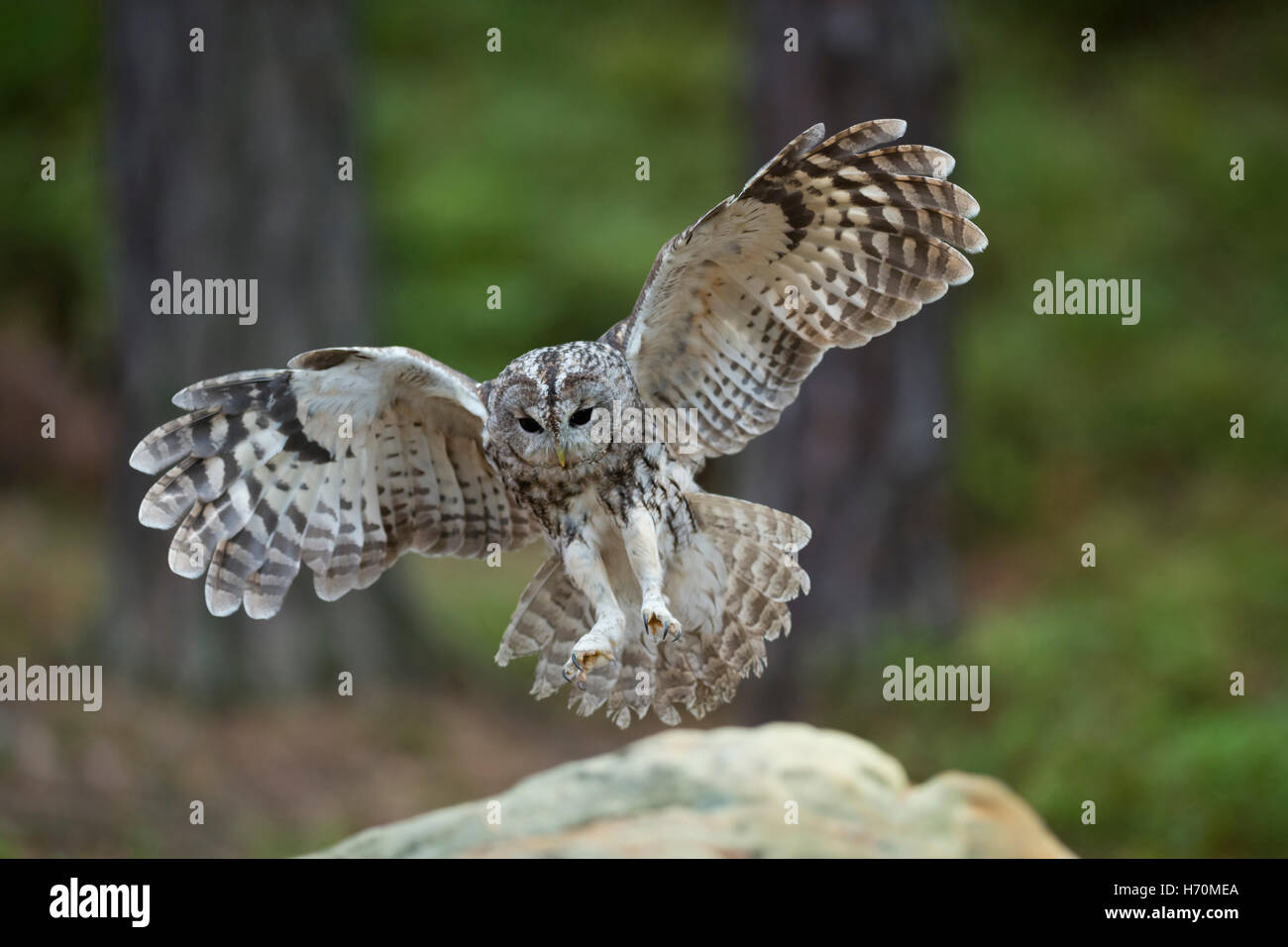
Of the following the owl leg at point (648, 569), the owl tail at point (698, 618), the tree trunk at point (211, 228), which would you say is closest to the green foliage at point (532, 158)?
the tree trunk at point (211, 228)

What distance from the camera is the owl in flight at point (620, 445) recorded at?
4.09 metres

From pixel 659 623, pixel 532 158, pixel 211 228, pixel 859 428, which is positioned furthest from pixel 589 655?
pixel 532 158

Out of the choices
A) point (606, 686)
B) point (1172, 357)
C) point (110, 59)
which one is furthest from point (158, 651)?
point (1172, 357)

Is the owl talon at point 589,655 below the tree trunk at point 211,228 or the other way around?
below

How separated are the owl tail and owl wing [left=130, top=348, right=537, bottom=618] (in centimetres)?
47

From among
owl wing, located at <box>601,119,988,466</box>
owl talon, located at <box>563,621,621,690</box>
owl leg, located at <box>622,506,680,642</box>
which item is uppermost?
owl wing, located at <box>601,119,988,466</box>

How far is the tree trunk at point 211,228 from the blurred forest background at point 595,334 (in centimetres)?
2

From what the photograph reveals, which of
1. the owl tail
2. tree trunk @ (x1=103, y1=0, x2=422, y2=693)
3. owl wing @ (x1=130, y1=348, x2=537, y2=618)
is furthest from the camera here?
tree trunk @ (x1=103, y1=0, x2=422, y2=693)

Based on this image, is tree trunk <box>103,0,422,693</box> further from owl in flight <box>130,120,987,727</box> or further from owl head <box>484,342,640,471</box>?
owl head <box>484,342,640,471</box>

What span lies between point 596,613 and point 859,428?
3.92 m

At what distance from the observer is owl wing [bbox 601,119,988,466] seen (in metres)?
3.96

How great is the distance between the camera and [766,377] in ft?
14.7

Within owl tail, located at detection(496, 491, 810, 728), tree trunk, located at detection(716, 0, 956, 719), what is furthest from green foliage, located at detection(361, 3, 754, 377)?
owl tail, located at detection(496, 491, 810, 728)

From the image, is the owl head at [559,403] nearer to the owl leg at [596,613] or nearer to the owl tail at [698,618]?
the owl leg at [596,613]
